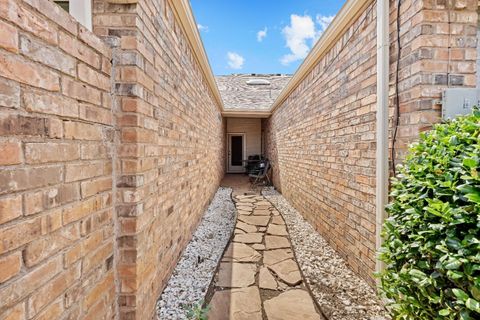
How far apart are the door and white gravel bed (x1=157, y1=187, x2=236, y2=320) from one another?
701cm

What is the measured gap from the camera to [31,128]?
902 mm

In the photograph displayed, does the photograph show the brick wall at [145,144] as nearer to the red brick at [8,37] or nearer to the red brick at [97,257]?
the red brick at [97,257]

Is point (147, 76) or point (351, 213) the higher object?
point (147, 76)

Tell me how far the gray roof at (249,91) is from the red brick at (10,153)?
26.2 feet

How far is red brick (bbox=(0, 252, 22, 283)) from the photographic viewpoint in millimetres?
767

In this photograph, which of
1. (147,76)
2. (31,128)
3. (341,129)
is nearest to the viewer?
(31,128)

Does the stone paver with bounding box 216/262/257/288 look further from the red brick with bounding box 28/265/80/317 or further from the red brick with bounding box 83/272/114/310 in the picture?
the red brick with bounding box 28/265/80/317

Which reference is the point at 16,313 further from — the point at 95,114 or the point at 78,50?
the point at 78,50

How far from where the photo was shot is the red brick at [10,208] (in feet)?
2.55

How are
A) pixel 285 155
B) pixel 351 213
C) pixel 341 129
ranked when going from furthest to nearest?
pixel 285 155 → pixel 341 129 → pixel 351 213

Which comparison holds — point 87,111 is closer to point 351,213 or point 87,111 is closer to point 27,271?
point 27,271

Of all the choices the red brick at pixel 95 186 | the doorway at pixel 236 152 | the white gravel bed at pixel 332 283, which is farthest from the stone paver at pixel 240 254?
the doorway at pixel 236 152

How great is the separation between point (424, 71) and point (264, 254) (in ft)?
8.25

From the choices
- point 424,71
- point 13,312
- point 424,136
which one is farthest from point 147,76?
point 424,71
